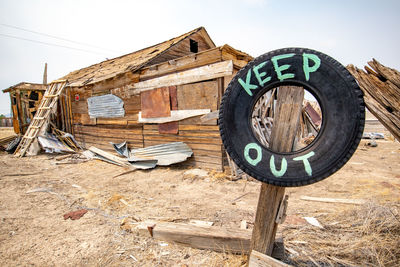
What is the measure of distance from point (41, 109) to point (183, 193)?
1010 cm

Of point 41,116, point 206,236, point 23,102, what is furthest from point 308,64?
point 23,102

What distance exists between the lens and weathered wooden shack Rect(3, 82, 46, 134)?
12.0 meters

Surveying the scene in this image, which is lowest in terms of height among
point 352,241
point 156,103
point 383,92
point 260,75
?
point 352,241

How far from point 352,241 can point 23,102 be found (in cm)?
1638

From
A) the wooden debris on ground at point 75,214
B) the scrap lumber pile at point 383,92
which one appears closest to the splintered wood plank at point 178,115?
the wooden debris on ground at point 75,214

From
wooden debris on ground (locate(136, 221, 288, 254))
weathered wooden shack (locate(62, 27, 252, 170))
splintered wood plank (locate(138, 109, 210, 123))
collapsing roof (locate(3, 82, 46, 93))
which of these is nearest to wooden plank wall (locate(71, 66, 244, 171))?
weathered wooden shack (locate(62, 27, 252, 170))

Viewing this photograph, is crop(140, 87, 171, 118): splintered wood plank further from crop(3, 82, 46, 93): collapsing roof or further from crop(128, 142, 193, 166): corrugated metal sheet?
crop(3, 82, 46, 93): collapsing roof

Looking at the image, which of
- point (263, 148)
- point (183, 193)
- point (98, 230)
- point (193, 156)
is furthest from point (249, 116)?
point (193, 156)

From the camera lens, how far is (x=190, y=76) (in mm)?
6488

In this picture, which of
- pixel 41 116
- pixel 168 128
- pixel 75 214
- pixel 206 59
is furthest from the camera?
pixel 41 116

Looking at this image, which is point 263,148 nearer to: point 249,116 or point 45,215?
point 249,116

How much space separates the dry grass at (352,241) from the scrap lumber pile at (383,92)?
149cm

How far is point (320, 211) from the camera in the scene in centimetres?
380

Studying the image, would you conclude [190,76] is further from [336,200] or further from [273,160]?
[273,160]
